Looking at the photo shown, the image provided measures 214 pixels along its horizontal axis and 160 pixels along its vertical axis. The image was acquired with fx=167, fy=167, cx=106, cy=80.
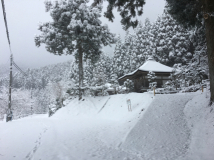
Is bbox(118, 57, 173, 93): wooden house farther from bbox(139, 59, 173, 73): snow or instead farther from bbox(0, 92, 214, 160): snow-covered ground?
bbox(0, 92, 214, 160): snow-covered ground

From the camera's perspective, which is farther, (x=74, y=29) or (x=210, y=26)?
(x=74, y=29)

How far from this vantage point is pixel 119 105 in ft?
49.1

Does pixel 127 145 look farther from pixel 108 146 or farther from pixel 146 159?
pixel 146 159

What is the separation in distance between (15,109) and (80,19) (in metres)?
33.1

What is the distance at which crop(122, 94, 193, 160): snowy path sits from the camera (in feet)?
17.6

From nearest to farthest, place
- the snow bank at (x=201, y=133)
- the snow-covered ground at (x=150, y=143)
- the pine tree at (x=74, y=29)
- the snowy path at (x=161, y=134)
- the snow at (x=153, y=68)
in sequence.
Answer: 1. the snow bank at (x=201, y=133)
2. the snow-covered ground at (x=150, y=143)
3. the snowy path at (x=161, y=134)
4. the pine tree at (x=74, y=29)
5. the snow at (x=153, y=68)

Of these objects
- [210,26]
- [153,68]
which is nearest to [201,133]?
[210,26]

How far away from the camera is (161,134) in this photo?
6676 mm


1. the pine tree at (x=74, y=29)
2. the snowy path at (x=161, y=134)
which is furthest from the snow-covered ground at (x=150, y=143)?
the pine tree at (x=74, y=29)

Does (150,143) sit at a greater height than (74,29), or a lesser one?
lesser

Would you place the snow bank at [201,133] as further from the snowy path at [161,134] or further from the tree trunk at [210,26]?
the tree trunk at [210,26]

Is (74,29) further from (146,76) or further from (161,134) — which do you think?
(161,134)

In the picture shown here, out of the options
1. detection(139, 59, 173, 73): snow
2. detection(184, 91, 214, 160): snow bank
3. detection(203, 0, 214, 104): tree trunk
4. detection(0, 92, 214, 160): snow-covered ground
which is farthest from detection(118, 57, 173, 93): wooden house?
detection(203, 0, 214, 104): tree trunk

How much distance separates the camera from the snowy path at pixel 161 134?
5.36 meters
